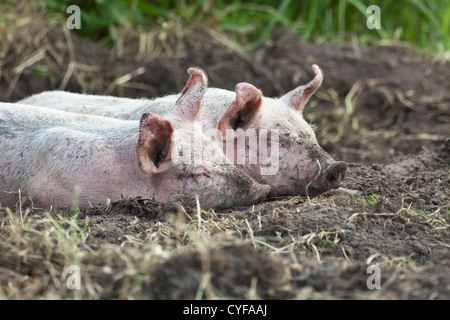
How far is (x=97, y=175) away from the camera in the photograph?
379cm

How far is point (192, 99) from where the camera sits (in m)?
4.02

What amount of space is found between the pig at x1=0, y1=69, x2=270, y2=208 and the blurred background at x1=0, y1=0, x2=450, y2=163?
2615mm

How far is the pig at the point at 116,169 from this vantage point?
378cm

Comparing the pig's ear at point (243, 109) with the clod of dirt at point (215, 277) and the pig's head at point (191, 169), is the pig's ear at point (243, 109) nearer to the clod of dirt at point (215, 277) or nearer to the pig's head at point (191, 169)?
the pig's head at point (191, 169)

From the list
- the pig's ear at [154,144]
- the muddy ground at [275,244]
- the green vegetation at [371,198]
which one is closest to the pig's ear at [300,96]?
the muddy ground at [275,244]

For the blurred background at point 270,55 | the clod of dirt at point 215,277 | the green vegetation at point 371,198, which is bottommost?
the clod of dirt at point 215,277

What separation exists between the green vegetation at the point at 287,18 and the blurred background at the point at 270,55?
0.01 meters

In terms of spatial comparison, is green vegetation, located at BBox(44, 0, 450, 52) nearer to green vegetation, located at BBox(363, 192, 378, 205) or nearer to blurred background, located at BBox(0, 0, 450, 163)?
blurred background, located at BBox(0, 0, 450, 163)

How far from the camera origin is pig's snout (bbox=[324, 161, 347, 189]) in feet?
13.6

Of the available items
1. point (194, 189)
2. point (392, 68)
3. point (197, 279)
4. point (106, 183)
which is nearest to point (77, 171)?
point (106, 183)

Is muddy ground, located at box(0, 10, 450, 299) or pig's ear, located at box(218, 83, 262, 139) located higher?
pig's ear, located at box(218, 83, 262, 139)

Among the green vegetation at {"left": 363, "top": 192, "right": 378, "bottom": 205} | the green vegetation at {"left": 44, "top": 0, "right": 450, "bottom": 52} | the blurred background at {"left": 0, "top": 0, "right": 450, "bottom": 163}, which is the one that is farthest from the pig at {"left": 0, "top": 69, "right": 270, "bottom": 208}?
the green vegetation at {"left": 44, "top": 0, "right": 450, "bottom": 52}

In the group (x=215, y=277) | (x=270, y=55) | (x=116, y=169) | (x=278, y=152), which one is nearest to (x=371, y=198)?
(x=278, y=152)

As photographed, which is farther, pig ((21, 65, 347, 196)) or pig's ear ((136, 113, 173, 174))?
pig ((21, 65, 347, 196))
